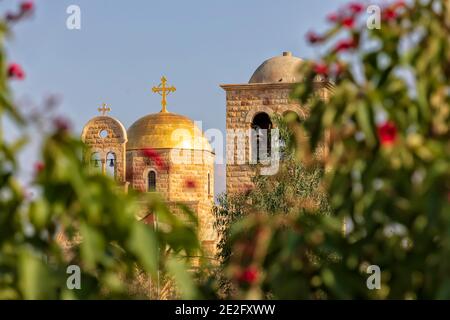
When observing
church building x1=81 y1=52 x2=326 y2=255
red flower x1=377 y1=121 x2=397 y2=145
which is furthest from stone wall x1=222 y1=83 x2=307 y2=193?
red flower x1=377 y1=121 x2=397 y2=145

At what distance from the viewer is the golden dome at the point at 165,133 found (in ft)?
158

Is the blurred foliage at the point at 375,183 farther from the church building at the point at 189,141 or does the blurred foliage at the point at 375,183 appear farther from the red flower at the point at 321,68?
the church building at the point at 189,141

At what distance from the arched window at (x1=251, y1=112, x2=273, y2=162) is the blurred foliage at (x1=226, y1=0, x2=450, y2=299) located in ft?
93.8

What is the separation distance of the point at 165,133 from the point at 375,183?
4506 cm

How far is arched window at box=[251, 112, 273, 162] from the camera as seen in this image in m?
34.2

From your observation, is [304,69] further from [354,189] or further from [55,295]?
[55,295]

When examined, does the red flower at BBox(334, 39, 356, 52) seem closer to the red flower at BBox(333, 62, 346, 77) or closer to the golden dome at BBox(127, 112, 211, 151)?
the red flower at BBox(333, 62, 346, 77)

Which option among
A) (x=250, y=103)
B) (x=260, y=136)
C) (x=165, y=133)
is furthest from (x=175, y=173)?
(x=260, y=136)

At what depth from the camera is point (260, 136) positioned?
1409 inches

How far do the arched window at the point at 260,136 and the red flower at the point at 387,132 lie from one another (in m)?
28.8

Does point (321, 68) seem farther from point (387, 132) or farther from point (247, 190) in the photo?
point (247, 190)

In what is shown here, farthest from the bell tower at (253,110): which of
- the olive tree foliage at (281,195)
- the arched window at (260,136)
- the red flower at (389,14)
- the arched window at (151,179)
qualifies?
the red flower at (389,14)
